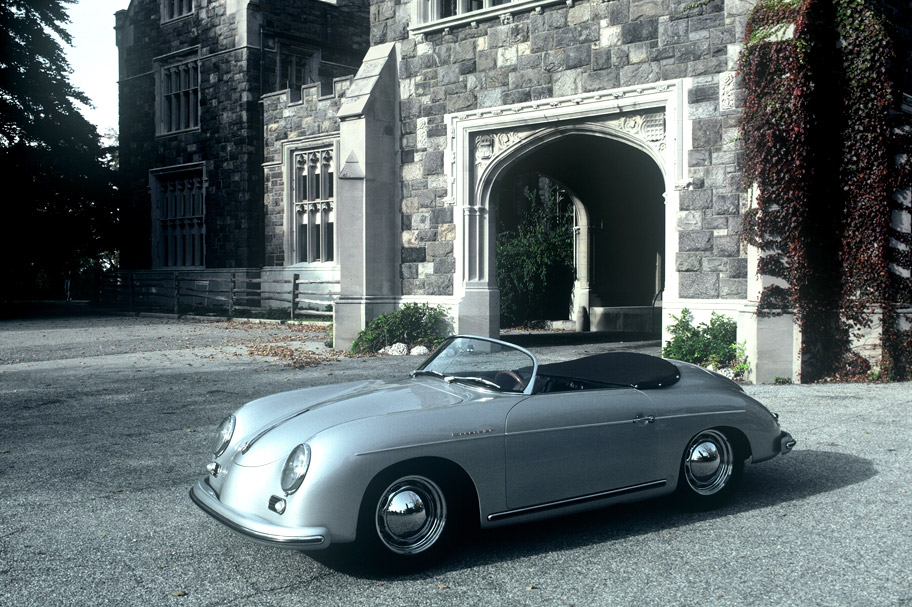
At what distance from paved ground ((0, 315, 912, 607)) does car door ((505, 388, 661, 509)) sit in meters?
0.31

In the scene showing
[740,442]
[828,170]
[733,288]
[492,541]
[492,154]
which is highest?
[492,154]

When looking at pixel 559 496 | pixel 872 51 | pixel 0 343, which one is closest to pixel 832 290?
pixel 872 51

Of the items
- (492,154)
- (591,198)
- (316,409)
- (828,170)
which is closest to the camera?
(316,409)

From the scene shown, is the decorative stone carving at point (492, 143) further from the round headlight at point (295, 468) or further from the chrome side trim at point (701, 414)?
the round headlight at point (295, 468)

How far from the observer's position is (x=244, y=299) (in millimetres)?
23594

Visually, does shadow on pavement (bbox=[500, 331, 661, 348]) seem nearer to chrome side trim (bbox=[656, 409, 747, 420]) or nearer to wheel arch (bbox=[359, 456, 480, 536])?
chrome side trim (bbox=[656, 409, 747, 420])

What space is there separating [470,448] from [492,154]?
1023 centimetres

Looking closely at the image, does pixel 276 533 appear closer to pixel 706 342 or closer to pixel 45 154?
pixel 706 342

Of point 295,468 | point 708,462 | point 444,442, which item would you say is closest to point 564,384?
point 708,462

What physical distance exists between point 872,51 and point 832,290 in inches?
113

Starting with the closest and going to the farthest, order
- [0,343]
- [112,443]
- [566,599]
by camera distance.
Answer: [566,599] < [112,443] < [0,343]

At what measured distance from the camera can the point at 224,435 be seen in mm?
4418

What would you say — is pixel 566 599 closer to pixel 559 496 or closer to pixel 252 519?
pixel 559 496

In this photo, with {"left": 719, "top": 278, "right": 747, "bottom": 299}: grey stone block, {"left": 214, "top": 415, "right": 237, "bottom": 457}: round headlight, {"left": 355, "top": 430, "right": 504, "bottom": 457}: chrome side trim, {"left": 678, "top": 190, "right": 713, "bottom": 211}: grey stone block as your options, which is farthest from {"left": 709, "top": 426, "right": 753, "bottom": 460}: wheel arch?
{"left": 678, "top": 190, "right": 713, "bottom": 211}: grey stone block
